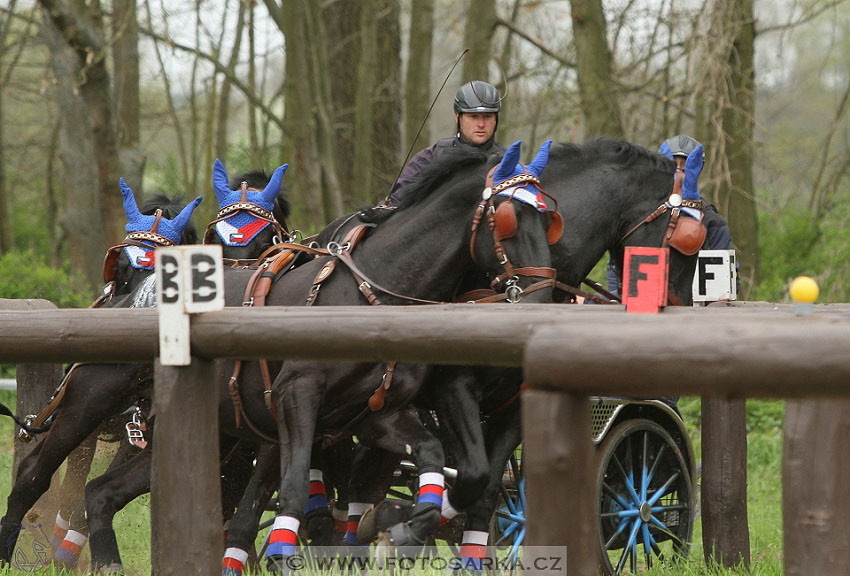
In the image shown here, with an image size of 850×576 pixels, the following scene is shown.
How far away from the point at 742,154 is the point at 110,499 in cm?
784

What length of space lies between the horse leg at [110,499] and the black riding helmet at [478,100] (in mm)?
2515

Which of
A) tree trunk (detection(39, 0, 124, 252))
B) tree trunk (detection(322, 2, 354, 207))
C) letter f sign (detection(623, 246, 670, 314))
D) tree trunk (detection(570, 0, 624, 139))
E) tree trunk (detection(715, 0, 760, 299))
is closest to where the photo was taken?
letter f sign (detection(623, 246, 670, 314))

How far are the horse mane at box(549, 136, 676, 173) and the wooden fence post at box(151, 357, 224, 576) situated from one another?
2.89 m

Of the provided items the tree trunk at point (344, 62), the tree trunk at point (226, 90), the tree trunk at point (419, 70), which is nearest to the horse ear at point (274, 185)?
the tree trunk at point (419, 70)

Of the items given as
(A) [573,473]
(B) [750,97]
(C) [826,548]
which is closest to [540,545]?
(A) [573,473]

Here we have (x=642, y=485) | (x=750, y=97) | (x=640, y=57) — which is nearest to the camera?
(x=642, y=485)

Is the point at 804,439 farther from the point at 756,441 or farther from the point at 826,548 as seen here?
the point at 756,441

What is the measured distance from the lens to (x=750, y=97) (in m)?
10.7

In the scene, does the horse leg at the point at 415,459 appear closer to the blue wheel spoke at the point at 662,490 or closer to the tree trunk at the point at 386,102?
the blue wheel spoke at the point at 662,490

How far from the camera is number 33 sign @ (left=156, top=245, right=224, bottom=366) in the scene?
10.5 feet

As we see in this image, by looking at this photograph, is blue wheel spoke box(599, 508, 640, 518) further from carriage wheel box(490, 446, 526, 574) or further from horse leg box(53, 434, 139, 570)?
horse leg box(53, 434, 139, 570)

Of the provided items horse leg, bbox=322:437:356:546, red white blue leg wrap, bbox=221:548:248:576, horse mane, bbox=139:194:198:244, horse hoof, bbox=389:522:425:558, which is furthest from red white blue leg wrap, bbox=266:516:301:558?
horse mane, bbox=139:194:198:244

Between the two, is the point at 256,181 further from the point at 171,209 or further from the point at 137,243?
the point at 137,243

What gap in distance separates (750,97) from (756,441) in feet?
12.7
